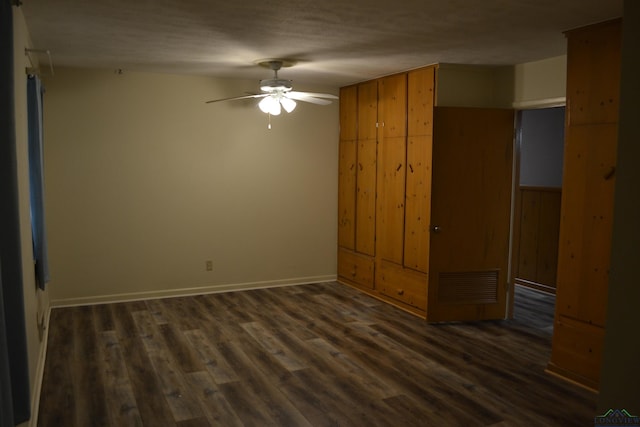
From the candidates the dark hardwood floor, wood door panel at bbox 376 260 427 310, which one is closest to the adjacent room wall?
the dark hardwood floor

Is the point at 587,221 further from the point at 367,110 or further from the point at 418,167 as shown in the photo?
the point at 367,110

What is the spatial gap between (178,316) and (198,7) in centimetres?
311

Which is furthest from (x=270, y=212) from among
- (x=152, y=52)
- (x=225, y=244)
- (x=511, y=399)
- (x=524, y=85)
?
(x=511, y=399)

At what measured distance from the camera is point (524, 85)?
4.79m

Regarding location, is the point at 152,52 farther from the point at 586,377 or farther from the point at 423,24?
the point at 586,377

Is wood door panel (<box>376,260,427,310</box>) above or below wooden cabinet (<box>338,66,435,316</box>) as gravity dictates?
below

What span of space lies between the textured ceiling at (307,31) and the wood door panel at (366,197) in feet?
3.85

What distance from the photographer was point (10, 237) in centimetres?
240

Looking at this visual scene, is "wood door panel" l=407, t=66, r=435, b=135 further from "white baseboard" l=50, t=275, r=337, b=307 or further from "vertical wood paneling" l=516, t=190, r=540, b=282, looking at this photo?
"white baseboard" l=50, t=275, r=337, b=307

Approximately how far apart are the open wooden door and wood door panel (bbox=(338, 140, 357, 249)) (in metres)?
1.59

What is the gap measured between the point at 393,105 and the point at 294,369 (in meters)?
3.08

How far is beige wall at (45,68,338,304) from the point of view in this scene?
536 centimetres

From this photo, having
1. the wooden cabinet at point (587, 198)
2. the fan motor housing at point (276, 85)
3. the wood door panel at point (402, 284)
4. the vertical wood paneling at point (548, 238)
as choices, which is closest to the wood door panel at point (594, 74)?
the wooden cabinet at point (587, 198)

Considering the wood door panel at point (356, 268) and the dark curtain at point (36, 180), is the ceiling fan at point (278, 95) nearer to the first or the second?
the dark curtain at point (36, 180)
